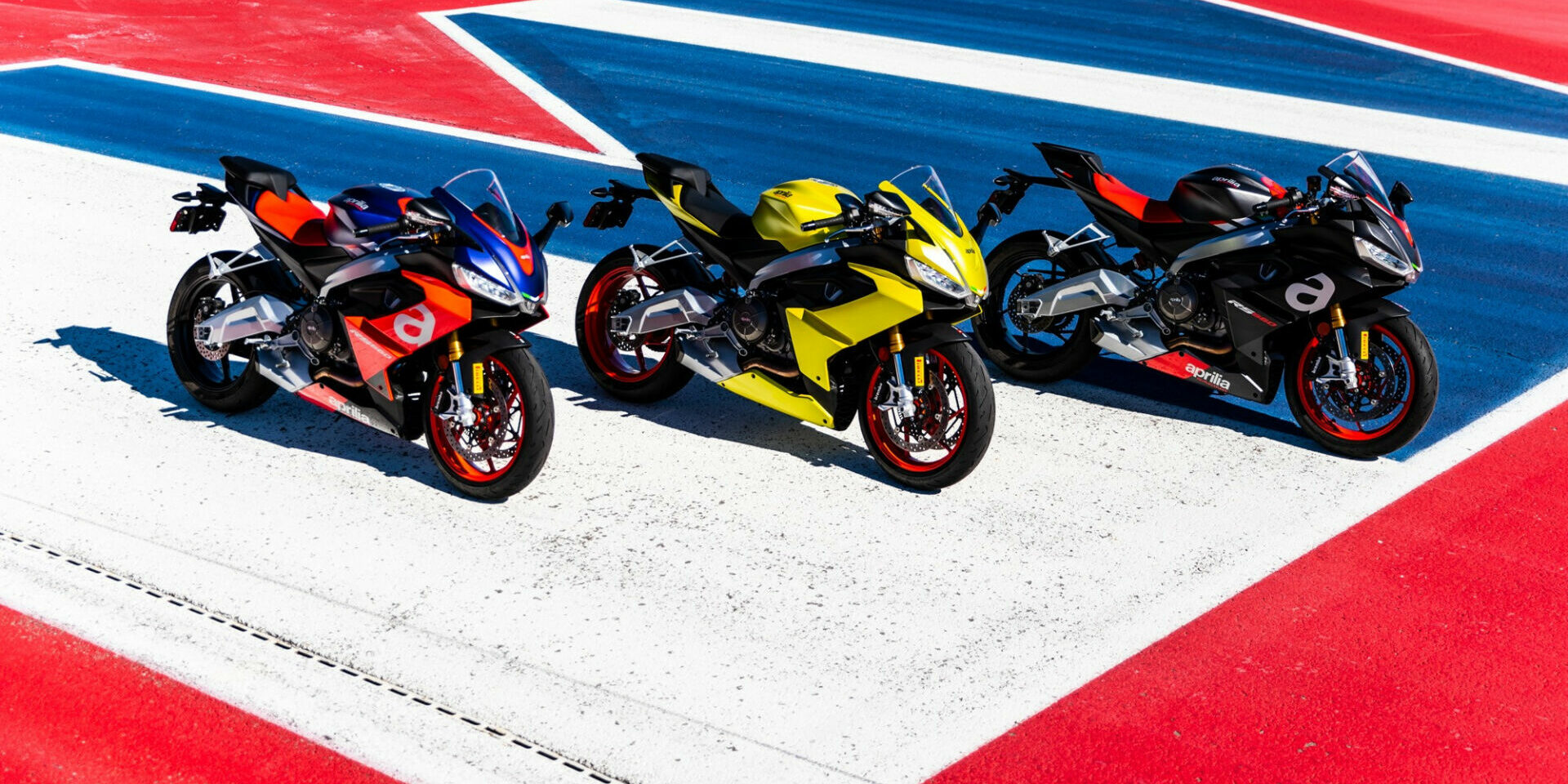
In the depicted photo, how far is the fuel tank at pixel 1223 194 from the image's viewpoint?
24.0 ft

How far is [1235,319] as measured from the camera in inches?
288

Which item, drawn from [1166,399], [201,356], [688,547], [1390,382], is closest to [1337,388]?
[1390,382]

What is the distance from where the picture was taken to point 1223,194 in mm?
7359

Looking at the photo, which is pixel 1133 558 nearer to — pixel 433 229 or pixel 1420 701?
pixel 1420 701

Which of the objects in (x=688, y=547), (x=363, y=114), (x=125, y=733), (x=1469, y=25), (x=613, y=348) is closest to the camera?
(x=125, y=733)

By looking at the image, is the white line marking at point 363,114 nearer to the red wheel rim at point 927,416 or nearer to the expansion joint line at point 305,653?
the red wheel rim at point 927,416

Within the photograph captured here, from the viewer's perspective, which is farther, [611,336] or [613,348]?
[613,348]

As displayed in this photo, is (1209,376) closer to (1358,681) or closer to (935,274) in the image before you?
(935,274)

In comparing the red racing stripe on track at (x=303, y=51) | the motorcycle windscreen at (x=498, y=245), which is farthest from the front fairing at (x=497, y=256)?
the red racing stripe on track at (x=303, y=51)

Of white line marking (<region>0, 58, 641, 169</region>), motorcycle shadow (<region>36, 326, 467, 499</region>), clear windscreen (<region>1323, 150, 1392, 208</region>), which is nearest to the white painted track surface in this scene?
motorcycle shadow (<region>36, 326, 467, 499</region>)

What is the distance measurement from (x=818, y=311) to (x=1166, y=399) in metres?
2.34

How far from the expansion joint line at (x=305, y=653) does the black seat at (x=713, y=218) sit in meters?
2.86

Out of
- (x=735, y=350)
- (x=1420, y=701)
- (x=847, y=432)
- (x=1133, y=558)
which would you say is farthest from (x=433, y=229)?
(x=1420, y=701)

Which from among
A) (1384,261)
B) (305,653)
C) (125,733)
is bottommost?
(125,733)
